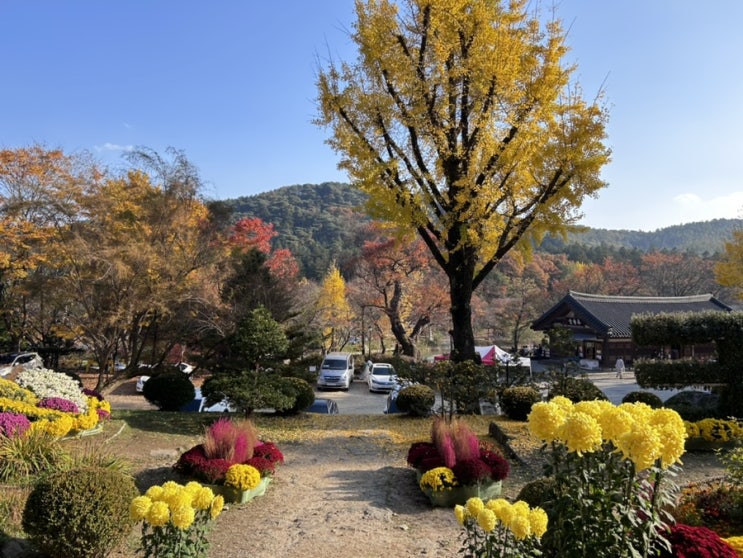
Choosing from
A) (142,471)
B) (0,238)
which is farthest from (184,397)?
(0,238)

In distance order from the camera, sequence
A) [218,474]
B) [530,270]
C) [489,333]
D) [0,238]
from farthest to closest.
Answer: [489,333], [530,270], [0,238], [218,474]

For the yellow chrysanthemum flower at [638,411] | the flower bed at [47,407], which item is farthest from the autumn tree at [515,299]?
the yellow chrysanthemum flower at [638,411]

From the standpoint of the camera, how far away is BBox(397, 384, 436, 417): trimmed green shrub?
11281 mm

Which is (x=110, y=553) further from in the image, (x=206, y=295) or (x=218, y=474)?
(x=206, y=295)

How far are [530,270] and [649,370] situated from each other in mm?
33940

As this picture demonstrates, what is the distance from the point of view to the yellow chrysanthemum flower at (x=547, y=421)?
8.35ft

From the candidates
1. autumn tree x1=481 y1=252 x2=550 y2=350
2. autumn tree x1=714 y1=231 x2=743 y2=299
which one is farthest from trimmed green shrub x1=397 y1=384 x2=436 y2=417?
autumn tree x1=481 y1=252 x2=550 y2=350

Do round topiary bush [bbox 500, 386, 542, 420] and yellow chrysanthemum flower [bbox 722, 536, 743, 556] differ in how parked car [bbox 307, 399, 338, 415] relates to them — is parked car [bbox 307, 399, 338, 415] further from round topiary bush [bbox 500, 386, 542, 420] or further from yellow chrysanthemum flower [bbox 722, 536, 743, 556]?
yellow chrysanthemum flower [bbox 722, 536, 743, 556]

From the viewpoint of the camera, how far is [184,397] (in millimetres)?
12711

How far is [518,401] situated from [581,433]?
8.82 meters

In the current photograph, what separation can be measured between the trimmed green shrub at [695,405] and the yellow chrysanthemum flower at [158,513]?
9084 millimetres

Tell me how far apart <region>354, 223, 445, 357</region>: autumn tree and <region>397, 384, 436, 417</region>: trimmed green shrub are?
14148mm

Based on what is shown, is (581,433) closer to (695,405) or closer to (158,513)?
(158,513)

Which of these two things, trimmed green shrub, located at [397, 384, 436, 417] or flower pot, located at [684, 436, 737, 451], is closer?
flower pot, located at [684, 436, 737, 451]
